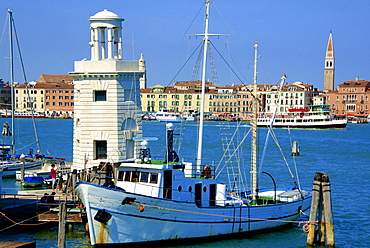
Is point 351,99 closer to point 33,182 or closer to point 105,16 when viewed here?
point 33,182

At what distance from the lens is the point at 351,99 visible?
618 ft

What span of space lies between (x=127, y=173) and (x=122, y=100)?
33.1ft

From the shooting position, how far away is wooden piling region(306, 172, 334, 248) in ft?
78.7

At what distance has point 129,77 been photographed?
34.2 meters

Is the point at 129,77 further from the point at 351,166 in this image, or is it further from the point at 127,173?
the point at 351,166

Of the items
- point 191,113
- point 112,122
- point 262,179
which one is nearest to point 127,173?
point 112,122

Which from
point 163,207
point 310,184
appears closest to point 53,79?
point 310,184

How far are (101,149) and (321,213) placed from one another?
1410 centimetres

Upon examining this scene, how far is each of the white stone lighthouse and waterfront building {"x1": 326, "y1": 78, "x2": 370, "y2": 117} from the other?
522 feet

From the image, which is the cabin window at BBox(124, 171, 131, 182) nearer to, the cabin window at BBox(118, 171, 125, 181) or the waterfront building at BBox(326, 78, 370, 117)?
the cabin window at BBox(118, 171, 125, 181)

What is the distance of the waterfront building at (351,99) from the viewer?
186 meters

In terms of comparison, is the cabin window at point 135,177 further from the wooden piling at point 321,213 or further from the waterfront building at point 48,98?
the waterfront building at point 48,98

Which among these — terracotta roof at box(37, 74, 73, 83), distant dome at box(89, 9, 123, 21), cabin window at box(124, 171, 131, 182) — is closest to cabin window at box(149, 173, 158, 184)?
cabin window at box(124, 171, 131, 182)

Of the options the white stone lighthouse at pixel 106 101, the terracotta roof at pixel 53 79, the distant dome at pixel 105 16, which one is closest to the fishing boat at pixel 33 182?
the white stone lighthouse at pixel 106 101
